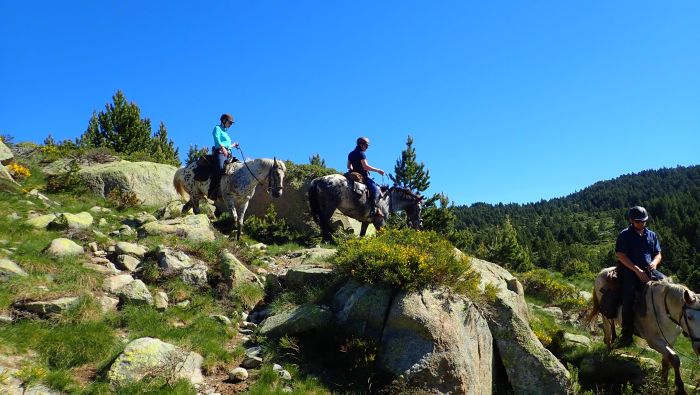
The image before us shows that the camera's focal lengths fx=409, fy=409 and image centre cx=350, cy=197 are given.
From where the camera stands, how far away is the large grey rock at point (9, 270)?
22.1 feet

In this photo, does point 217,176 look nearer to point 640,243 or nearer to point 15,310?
point 15,310

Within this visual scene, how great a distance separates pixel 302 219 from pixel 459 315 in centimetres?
1006

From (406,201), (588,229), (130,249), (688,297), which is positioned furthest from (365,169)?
(588,229)

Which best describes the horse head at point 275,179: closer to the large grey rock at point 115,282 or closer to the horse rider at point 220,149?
the horse rider at point 220,149

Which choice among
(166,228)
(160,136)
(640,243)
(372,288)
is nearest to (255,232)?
(166,228)

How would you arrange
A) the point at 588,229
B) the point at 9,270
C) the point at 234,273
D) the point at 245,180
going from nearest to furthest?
the point at 9,270 → the point at 234,273 → the point at 245,180 → the point at 588,229

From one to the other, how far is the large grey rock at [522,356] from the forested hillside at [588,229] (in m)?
14.8

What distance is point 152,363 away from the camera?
556 centimetres

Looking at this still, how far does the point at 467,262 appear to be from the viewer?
8.03 meters

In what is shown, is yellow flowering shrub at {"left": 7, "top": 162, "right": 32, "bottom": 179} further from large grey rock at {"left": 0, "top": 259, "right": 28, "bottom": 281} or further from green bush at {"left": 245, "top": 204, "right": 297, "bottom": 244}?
large grey rock at {"left": 0, "top": 259, "right": 28, "bottom": 281}

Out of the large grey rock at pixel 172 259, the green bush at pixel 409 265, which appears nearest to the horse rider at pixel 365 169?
the green bush at pixel 409 265

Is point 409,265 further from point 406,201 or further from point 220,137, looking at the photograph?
point 220,137

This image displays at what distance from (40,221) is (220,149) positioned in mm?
5019

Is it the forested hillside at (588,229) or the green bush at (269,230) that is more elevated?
the forested hillside at (588,229)
